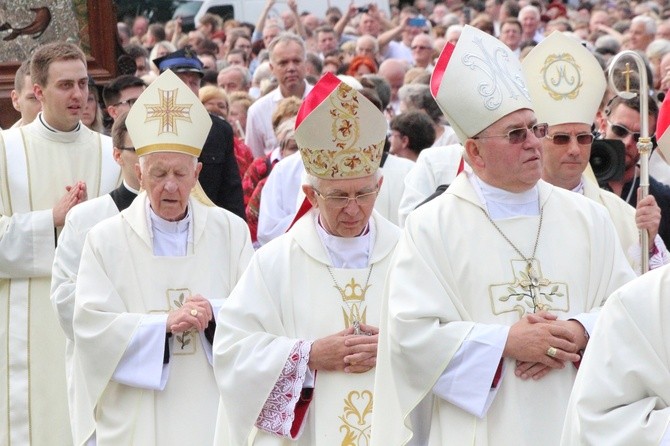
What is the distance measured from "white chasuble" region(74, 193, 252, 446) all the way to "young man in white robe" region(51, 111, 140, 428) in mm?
447

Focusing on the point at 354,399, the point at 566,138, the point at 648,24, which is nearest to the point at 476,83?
the point at 566,138

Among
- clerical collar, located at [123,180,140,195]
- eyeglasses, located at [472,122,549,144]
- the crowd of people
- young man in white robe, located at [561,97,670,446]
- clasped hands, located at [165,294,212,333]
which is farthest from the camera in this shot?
clerical collar, located at [123,180,140,195]

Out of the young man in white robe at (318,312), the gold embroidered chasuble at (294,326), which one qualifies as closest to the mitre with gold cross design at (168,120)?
the young man in white robe at (318,312)

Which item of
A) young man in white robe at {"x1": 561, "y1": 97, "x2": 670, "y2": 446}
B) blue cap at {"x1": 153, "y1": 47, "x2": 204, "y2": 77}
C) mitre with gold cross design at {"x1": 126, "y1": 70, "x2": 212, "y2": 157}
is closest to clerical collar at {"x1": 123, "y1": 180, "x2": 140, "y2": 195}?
mitre with gold cross design at {"x1": 126, "y1": 70, "x2": 212, "y2": 157}

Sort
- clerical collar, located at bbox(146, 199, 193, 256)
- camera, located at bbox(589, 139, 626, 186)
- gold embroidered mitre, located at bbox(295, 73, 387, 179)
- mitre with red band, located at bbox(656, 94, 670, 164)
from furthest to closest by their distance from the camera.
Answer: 1. camera, located at bbox(589, 139, 626, 186)
2. clerical collar, located at bbox(146, 199, 193, 256)
3. gold embroidered mitre, located at bbox(295, 73, 387, 179)
4. mitre with red band, located at bbox(656, 94, 670, 164)

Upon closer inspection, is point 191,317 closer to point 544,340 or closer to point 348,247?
point 348,247

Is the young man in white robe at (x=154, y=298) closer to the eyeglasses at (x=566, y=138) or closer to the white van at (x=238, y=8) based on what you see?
the eyeglasses at (x=566, y=138)

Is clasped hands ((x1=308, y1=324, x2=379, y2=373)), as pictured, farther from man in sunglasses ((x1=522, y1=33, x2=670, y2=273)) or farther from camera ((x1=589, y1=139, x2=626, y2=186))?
camera ((x1=589, y1=139, x2=626, y2=186))

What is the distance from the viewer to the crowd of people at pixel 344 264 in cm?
580

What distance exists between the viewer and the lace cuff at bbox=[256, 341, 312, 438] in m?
6.34

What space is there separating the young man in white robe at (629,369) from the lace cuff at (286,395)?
1760mm

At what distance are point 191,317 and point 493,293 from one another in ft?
5.35

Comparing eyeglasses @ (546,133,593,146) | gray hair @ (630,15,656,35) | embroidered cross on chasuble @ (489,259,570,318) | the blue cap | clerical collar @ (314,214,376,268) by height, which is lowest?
embroidered cross on chasuble @ (489,259,570,318)

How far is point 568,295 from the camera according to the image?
19.5 ft
